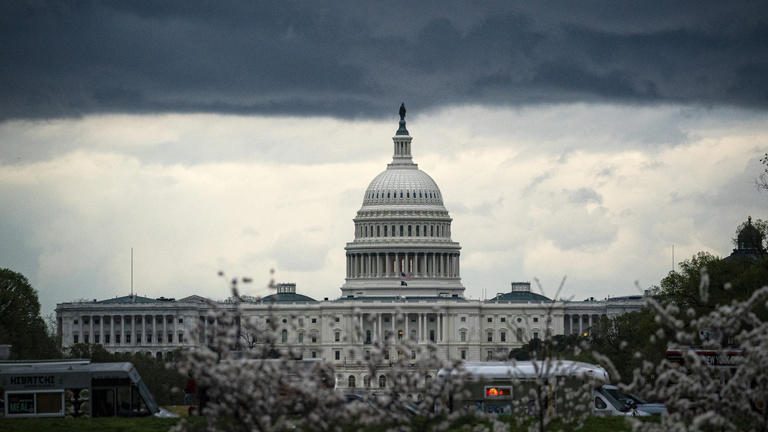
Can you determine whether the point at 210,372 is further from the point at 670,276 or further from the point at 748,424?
the point at 670,276

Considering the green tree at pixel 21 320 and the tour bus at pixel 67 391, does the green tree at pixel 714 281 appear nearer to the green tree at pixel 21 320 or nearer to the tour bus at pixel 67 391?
the tour bus at pixel 67 391

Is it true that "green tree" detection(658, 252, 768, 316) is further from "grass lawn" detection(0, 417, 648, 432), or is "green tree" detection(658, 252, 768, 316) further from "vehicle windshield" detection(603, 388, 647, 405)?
"grass lawn" detection(0, 417, 648, 432)

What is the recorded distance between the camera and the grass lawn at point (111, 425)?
73.3m

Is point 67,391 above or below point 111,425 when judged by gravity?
above

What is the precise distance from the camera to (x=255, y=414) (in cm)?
4781

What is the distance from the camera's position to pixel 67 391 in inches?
3396

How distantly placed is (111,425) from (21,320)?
85.8 metres

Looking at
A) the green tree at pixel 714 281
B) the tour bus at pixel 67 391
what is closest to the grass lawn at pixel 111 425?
the tour bus at pixel 67 391

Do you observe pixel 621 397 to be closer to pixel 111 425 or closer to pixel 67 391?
pixel 67 391

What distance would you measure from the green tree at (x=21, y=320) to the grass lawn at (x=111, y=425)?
61005 millimetres

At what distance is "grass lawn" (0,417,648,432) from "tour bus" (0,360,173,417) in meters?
4.85

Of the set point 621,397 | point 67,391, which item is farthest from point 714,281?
point 67,391

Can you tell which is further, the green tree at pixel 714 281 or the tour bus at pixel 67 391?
the green tree at pixel 714 281

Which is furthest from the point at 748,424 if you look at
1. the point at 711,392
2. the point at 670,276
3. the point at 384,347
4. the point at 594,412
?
the point at 670,276
